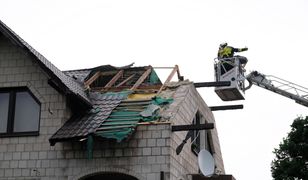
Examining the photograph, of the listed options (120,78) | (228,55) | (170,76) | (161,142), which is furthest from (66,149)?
(228,55)

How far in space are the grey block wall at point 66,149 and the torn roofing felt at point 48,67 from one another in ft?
1.50

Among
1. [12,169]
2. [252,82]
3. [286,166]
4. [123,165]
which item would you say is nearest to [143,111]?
[123,165]

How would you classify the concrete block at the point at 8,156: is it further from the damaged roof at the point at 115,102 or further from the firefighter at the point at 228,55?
the firefighter at the point at 228,55

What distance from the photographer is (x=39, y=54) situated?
1703 centimetres

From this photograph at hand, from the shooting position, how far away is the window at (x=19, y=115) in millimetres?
16484

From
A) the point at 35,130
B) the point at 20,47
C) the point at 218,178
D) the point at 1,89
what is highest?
the point at 20,47

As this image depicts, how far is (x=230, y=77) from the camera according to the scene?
2050 centimetres

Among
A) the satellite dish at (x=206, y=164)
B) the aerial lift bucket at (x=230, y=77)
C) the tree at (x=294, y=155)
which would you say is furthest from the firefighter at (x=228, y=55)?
the tree at (x=294, y=155)

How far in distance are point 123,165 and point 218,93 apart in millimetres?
6692

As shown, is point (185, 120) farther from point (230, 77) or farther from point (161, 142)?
point (230, 77)

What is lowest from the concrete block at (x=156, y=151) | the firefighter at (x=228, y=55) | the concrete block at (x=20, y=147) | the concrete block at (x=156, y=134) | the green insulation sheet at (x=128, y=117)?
the concrete block at (x=156, y=151)

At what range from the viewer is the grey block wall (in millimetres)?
15070

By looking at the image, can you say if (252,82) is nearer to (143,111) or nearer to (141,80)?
(141,80)

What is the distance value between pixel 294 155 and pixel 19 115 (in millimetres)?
20845
